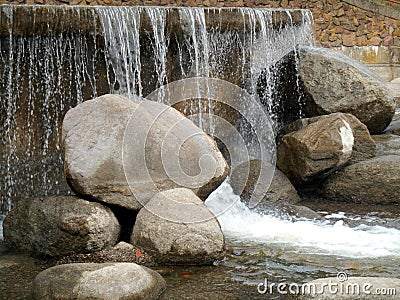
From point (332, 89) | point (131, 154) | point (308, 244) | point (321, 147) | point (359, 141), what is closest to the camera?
point (131, 154)

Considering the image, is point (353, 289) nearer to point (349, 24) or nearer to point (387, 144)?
point (387, 144)

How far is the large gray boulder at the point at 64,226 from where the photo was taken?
18.6ft

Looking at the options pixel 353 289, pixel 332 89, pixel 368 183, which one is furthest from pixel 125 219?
pixel 332 89

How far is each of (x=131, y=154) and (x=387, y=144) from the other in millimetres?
4498

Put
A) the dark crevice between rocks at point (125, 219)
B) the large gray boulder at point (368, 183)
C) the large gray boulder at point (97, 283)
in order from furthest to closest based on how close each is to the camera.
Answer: the large gray boulder at point (368, 183), the dark crevice between rocks at point (125, 219), the large gray boulder at point (97, 283)

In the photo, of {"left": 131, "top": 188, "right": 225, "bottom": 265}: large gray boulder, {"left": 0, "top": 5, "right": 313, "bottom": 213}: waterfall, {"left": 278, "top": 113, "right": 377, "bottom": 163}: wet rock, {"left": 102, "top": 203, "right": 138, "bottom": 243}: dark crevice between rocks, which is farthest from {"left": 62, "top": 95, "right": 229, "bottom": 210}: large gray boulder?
{"left": 278, "top": 113, "right": 377, "bottom": 163}: wet rock

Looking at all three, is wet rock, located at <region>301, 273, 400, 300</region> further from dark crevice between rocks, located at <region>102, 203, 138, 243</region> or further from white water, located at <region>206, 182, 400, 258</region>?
dark crevice between rocks, located at <region>102, 203, 138, 243</region>

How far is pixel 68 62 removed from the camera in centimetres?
852

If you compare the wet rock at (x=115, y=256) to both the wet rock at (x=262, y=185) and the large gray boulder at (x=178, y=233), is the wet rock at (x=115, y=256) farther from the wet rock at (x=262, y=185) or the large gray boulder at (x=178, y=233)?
the wet rock at (x=262, y=185)

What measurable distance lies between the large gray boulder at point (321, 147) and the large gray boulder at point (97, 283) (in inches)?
149

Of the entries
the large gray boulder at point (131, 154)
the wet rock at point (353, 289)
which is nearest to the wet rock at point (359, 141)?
the large gray boulder at point (131, 154)

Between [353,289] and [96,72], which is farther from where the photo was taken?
[96,72]

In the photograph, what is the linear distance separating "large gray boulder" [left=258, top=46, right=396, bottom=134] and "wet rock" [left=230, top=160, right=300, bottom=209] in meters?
1.46

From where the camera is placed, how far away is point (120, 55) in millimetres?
8695
